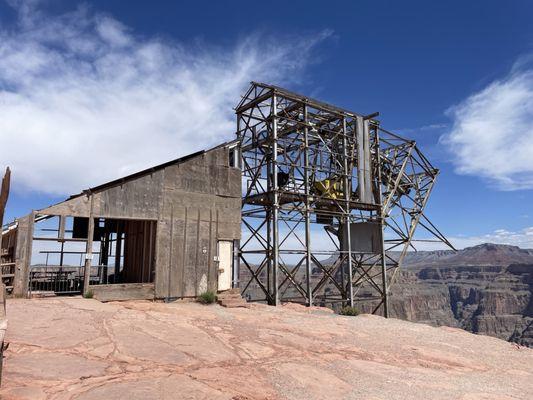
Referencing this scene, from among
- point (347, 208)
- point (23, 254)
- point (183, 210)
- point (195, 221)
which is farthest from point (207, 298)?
point (347, 208)

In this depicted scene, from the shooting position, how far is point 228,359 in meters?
8.95

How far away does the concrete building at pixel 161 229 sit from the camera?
16.3m

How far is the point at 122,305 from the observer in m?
15.5

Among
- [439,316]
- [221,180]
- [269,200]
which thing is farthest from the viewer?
[439,316]

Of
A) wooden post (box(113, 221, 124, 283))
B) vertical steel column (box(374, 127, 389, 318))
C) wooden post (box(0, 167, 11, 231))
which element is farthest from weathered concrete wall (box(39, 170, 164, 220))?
vertical steel column (box(374, 127, 389, 318))

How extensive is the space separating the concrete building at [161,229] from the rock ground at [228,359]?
7.67ft

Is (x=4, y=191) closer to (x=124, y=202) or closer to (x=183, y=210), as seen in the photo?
(x=124, y=202)

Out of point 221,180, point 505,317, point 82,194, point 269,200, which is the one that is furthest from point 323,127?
point 505,317

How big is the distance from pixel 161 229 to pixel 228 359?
33.2ft

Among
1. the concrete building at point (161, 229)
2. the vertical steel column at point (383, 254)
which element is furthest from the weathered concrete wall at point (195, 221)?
the vertical steel column at point (383, 254)

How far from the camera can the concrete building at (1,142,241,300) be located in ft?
53.6

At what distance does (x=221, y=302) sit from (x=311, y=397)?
1188 cm

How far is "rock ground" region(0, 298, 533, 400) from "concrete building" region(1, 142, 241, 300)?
7.67 feet

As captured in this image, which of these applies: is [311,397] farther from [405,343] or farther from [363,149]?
[363,149]
